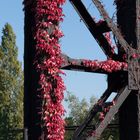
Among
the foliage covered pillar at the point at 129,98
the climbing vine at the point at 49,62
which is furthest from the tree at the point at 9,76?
the climbing vine at the point at 49,62

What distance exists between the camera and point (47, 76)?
246 inches

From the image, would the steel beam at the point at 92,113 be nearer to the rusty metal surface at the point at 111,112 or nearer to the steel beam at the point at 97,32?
the rusty metal surface at the point at 111,112

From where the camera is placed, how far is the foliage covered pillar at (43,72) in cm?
617

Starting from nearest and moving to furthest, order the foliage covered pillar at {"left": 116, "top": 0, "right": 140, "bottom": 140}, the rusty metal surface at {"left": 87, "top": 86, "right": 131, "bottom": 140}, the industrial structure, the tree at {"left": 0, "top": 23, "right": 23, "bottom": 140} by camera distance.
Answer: the rusty metal surface at {"left": 87, "top": 86, "right": 131, "bottom": 140} < the industrial structure < the foliage covered pillar at {"left": 116, "top": 0, "right": 140, "bottom": 140} < the tree at {"left": 0, "top": 23, "right": 23, "bottom": 140}

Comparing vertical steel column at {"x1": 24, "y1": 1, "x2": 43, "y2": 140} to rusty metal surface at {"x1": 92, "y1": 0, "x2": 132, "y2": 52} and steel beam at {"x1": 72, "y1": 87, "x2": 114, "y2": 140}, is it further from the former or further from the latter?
rusty metal surface at {"x1": 92, "y1": 0, "x2": 132, "y2": 52}

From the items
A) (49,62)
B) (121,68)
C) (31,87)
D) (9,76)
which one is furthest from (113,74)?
(9,76)

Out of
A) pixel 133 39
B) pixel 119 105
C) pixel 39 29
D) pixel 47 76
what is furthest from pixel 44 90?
pixel 133 39

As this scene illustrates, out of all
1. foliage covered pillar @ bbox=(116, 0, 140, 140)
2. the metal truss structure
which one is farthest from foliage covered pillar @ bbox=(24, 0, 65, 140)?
foliage covered pillar @ bbox=(116, 0, 140, 140)

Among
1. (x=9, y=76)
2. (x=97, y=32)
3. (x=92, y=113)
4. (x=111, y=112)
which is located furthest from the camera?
(x=9, y=76)

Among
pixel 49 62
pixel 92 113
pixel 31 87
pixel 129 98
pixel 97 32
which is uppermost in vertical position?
pixel 97 32

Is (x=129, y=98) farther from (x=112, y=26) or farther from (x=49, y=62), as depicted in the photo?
(x=49, y=62)

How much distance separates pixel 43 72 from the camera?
6.24 meters

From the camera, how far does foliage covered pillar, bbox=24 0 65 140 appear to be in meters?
6.17

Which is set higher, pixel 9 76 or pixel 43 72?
pixel 9 76
